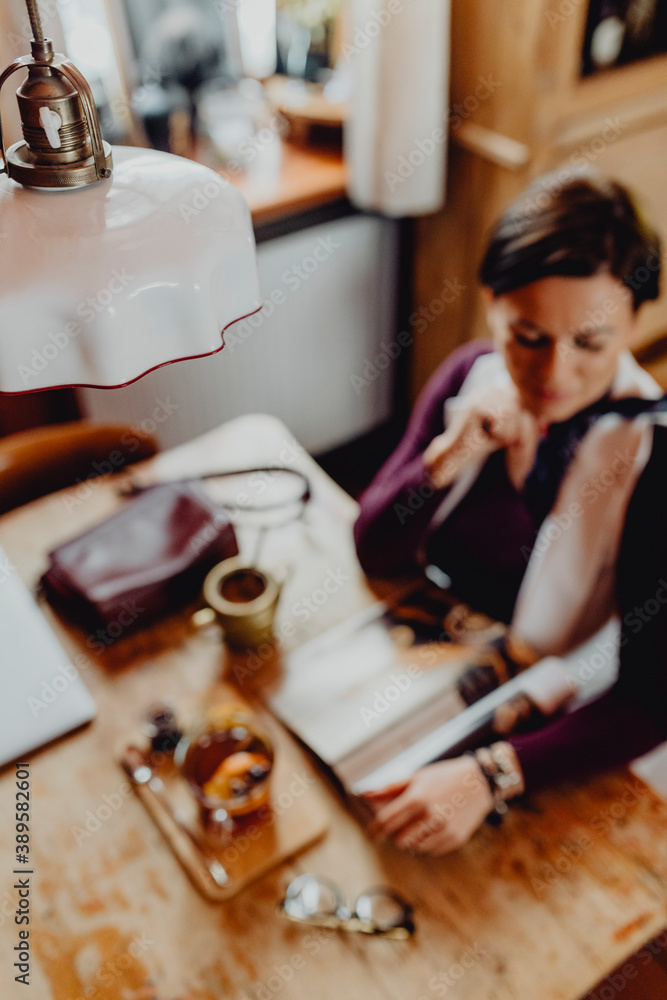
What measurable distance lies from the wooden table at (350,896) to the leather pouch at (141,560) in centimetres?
17

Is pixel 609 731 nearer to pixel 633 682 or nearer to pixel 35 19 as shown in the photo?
pixel 633 682

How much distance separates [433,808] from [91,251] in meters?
0.68

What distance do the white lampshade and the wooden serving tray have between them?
573 mm

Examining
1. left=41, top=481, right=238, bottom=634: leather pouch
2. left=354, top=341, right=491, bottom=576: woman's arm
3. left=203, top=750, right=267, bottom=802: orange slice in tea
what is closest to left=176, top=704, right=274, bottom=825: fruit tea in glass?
left=203, top=750, right=267, bottom=802: orange slice in tea

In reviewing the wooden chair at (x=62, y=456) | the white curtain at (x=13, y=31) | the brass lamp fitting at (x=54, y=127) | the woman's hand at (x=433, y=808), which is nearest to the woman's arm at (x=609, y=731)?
the woman's hand at (x=433, y=808)

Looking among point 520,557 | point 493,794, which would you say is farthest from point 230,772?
point 520,557

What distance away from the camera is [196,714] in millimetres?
1036

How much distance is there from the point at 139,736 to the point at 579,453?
74cm

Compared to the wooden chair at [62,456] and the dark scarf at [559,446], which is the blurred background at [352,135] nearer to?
the wooden chair at [62,456]

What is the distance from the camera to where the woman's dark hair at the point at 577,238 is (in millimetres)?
1034

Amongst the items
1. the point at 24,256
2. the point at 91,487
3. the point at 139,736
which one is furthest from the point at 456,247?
the point at 24,256

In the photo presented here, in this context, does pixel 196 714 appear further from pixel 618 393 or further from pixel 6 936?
pixel 618 393

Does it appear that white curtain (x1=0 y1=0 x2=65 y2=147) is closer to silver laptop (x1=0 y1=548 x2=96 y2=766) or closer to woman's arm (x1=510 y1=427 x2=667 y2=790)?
silver laptop (x1=0 y1=548 x2=96 y2=766)

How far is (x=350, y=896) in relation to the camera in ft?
2.83
